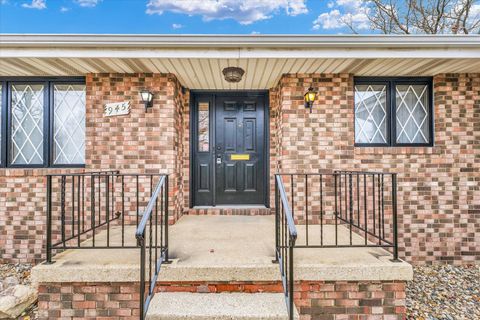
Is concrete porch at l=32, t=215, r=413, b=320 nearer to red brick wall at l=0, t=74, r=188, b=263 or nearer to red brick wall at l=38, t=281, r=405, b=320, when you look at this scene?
red brick wall at l=38, t=281, r=405, b=320

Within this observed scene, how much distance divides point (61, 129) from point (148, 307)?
325 cm

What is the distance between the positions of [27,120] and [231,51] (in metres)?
3.41

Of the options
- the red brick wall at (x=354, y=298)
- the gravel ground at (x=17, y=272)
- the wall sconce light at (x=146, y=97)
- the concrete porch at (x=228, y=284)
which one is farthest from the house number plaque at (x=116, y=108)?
the red brick wall at (x=354, y=298)

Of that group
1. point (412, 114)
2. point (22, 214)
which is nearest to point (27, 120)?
point (22, 214)

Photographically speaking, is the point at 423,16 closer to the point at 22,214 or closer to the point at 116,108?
the point at 116,108

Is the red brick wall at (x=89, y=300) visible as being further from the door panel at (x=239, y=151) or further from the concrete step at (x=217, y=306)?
the door panel at (x=239, y=151)

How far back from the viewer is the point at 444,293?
10.1 feet

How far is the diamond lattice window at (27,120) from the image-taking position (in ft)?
12.7

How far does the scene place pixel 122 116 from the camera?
371 cm

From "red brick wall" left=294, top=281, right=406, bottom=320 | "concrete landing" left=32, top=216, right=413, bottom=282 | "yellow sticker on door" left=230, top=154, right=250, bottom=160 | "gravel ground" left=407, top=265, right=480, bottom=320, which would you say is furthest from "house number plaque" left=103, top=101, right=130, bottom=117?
"gravel ground" left=407, top=265, right=480, bottom=320

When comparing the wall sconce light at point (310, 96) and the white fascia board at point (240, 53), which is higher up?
the white fascia board at point (240, 53)

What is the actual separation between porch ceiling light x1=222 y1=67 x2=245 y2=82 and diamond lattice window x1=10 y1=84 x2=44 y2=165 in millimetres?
2918

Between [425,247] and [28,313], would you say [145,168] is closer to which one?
[28,313]

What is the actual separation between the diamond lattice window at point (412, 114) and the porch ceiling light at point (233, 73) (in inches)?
99.3
